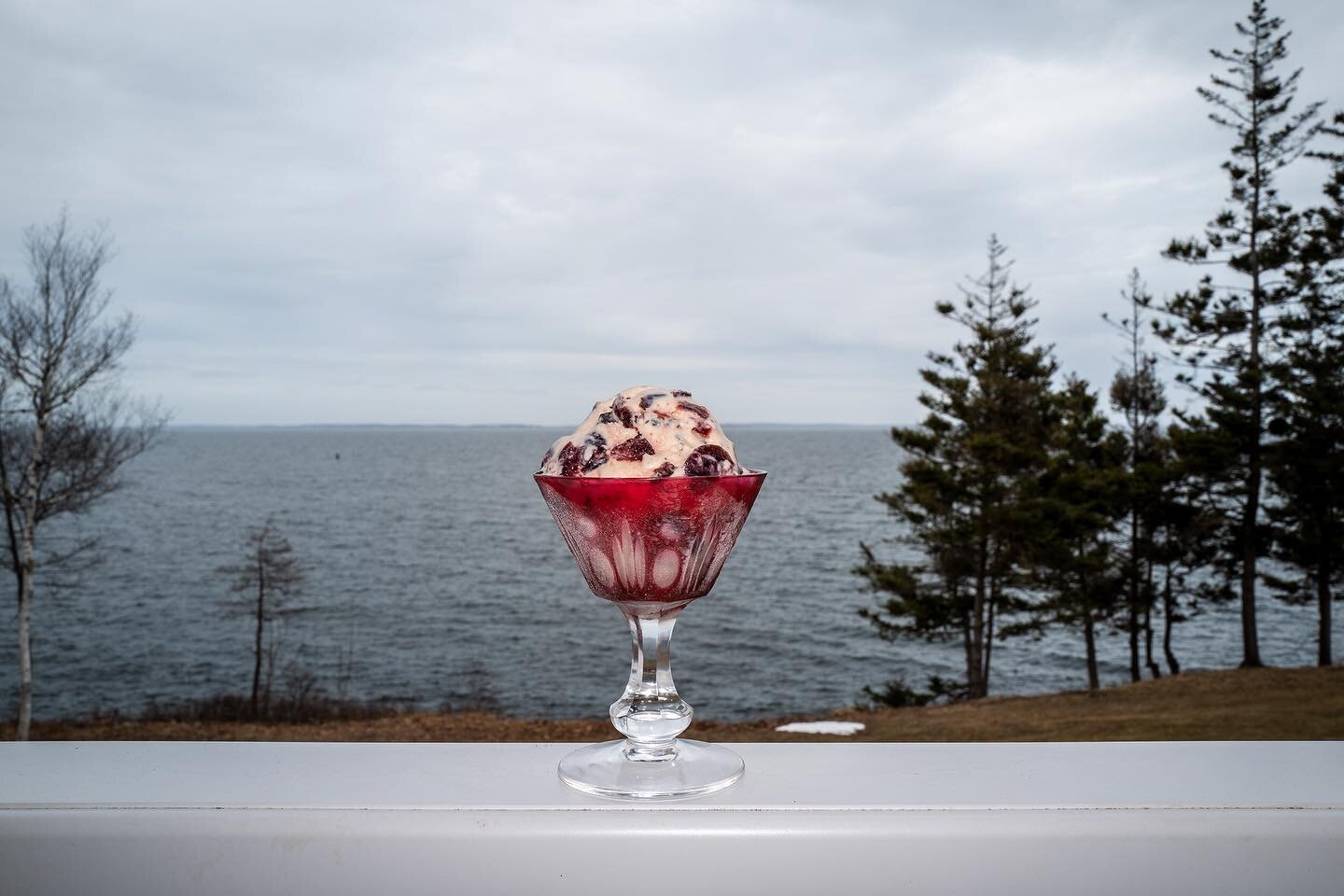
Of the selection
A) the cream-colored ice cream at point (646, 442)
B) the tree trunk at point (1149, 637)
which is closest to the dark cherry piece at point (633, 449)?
the cream-colored ice cream at point (646, 442)

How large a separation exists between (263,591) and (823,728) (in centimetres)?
1486

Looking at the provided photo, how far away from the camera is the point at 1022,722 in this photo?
11.1 metres

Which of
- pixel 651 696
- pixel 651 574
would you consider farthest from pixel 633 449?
pixel 651 696

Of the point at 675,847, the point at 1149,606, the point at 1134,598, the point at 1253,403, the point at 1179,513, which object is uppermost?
the point at 1253,403

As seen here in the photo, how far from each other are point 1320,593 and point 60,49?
79.6ft

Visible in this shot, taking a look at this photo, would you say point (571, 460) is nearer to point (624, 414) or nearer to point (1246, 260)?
point (624, 414)

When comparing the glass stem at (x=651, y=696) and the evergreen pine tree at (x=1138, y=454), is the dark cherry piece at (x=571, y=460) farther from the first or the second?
the evergreen pine tree at (x=1138, y=454)

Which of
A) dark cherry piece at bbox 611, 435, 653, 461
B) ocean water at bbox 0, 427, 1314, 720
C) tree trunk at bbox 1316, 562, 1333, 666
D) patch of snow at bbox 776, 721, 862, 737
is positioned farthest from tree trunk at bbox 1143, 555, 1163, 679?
dark cherry piece at bbox 611, 435, 653, 461

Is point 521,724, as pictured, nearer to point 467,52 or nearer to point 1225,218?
point 467,52

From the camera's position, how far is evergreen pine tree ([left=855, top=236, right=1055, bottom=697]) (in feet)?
54.1

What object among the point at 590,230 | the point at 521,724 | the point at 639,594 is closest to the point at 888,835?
the point at 639,594

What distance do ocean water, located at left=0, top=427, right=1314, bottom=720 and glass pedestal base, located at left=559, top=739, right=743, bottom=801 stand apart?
13.6 meters

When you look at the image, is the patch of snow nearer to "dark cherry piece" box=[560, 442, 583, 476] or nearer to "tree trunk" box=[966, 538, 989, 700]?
"tree trunk" box=[966, 538, 989, 700]

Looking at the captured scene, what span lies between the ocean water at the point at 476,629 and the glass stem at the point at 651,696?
1363 cm
